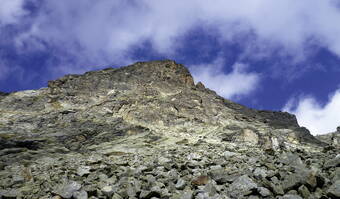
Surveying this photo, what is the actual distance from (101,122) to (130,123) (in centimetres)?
302

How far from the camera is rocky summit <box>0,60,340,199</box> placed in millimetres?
11508

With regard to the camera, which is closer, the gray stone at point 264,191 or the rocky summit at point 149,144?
the gray stone at point 264,191

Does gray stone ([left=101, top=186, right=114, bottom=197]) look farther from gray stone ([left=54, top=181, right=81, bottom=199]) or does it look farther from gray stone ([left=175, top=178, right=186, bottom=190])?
gray stone ([left=175, top=178, right=186, bottom=190])

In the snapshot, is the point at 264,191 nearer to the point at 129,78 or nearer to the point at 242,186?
the point at 242,186

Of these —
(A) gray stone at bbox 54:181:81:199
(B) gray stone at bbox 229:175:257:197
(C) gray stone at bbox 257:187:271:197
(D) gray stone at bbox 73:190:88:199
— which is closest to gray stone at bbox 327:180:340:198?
(C) gray stone at bbox 257:187:271:197

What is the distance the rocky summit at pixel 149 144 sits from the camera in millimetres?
11508

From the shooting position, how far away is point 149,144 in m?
27.3

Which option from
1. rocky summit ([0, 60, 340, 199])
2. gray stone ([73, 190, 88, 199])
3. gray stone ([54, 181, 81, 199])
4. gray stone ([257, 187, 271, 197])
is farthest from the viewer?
rocky summit ([0, 60, 340, 199])

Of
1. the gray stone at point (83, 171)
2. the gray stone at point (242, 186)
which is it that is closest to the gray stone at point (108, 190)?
the gray stone at point (83, 171)

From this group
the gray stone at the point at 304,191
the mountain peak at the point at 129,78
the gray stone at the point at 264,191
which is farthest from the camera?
the mountain peak at the point at 129,78

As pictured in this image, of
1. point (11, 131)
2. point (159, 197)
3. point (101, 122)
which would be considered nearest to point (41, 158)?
point (11, 131)

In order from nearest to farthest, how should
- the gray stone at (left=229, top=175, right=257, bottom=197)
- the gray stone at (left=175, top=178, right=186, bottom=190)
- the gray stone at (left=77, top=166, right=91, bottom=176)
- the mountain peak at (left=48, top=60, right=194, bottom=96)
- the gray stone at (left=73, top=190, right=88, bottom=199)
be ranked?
the gray stone at (left=229, top=175, right=257, bottom=197) → the gray stone at (left=73, top=190, right=88, bottom=199) → the gray stone at (left=175, top=178, right=186, bottom=190) → the gray stone at (left=77, top=166, right=91, bottom=176) → the mountain peak at (left=48, top=60, right=194, bottom=96)

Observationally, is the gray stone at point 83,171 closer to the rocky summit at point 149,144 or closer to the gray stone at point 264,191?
the rocky summit at point 149,144

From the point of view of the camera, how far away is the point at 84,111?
36.1 m
